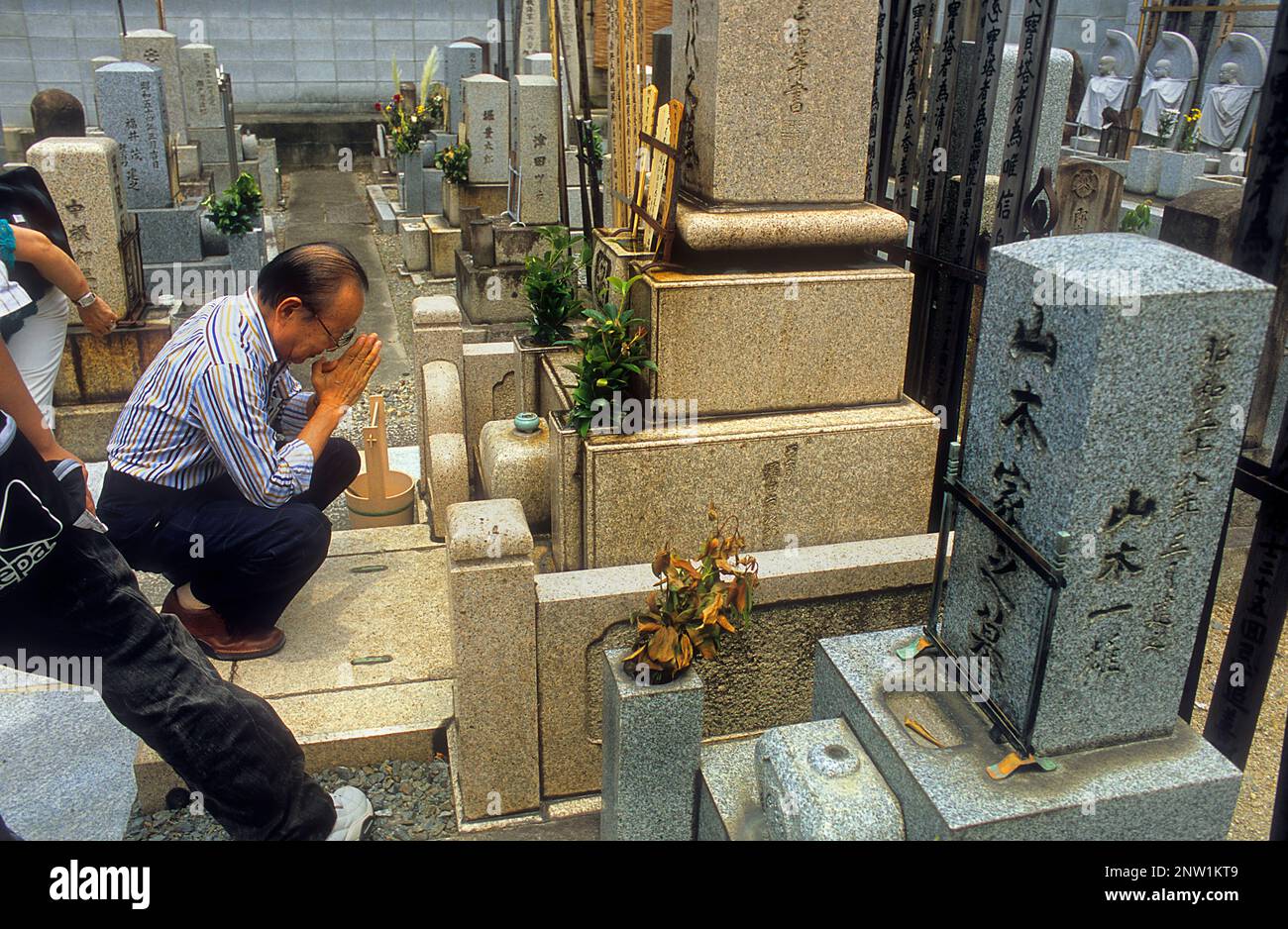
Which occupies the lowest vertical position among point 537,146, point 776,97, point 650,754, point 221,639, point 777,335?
point 221,639

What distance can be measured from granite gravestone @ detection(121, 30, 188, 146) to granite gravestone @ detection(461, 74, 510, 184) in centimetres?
547

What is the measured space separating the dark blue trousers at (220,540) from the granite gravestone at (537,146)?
834 centimetres

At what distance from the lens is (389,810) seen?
163 inches

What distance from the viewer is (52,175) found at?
760 centimetres

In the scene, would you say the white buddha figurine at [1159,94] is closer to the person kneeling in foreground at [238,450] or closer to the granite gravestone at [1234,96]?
the granite gravestone at [1234,96]

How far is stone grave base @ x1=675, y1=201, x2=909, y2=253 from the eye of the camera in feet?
14.8

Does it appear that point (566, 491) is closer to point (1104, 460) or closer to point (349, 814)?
point (349, 814)

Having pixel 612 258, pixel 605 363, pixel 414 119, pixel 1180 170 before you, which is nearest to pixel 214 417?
pixel 605 363

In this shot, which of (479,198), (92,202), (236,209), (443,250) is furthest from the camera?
(443,250)

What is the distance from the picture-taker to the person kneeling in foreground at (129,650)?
111 inches

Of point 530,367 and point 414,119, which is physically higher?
point 414,119

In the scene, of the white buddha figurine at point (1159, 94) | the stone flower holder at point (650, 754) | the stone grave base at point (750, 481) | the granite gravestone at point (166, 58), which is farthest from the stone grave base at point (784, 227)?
the white buddha figurine at point (1159, 94)

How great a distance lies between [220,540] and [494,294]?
279 inches

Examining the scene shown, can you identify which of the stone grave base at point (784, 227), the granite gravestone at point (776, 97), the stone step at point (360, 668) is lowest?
the stone step at point (360, 668)
